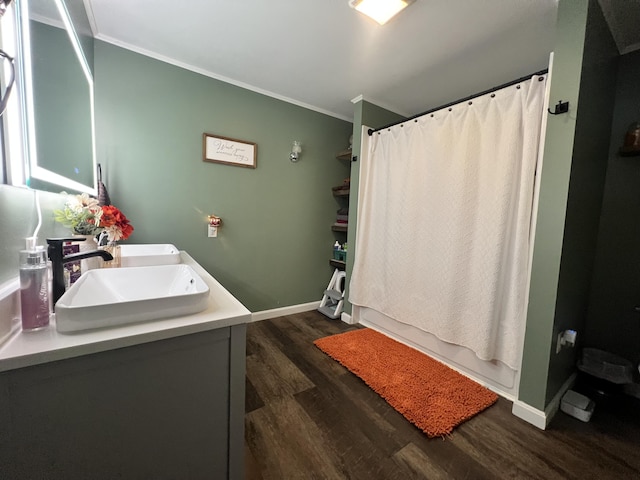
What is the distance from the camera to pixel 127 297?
1000 mm

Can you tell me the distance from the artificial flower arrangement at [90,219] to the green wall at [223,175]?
0.77 meters

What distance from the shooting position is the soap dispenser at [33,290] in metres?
0.56

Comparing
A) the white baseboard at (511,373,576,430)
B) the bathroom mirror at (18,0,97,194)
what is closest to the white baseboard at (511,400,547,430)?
the white baseboard at (511,373,576,430)

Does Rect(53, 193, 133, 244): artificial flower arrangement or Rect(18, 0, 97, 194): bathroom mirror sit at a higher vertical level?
Rect(18, 0, 97, 194): bathroom mirror

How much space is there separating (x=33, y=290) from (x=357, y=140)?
2.44 meters

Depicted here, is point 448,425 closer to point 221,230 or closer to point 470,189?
point 470,189

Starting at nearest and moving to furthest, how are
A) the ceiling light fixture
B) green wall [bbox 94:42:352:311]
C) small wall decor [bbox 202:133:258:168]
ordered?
the ceiling light fixture, green wall [bbox 94:42:352:311], small wall decor [bbox 202:133:258:168]

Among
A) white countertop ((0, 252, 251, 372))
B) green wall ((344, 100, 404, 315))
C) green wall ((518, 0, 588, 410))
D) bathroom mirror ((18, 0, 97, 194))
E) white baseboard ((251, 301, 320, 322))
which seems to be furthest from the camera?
white baseboard ((251, 301, 320, 322))

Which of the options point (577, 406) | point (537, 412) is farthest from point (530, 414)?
point (577, 406)

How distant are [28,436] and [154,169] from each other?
6.07ft

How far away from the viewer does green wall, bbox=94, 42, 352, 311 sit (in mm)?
1802

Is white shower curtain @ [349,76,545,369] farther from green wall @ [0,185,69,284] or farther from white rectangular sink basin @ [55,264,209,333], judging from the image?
green wall @ [0,185,69,284]

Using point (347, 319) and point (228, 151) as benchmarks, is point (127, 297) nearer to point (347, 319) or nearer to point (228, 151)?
point (228, 151)

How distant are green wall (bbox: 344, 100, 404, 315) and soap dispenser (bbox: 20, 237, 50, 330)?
220 cm
